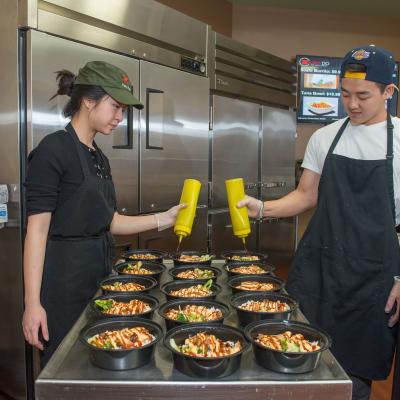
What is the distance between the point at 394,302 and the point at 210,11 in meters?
3.87

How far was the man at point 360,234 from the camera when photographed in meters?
1.69

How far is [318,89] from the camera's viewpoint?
17.7 feet

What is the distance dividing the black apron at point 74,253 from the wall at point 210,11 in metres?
2.96

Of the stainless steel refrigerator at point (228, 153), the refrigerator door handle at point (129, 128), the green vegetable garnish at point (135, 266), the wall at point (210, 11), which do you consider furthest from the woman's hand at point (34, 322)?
the wall at point (210, 11)

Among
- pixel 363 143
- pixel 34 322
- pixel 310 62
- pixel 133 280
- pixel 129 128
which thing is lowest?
pixel 34 322

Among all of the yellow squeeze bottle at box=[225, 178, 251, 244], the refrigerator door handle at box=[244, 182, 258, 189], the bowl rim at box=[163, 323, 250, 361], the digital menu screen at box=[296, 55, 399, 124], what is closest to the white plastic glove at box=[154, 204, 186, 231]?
the yellow squeeze bottle at box=[225, 178, 251, 244]

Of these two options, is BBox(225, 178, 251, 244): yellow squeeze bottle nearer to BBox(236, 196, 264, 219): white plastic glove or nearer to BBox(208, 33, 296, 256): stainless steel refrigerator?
BBox(236, 196, 264, 219): white plastic glove

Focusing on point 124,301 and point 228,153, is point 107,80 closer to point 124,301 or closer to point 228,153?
point 124,301

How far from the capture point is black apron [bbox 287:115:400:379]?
1.69 m

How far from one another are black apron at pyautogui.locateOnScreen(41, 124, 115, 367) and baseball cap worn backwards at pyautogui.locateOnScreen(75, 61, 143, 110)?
20 cm

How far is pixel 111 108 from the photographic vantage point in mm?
1679

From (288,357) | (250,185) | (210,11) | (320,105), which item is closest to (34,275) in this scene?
(288,357)

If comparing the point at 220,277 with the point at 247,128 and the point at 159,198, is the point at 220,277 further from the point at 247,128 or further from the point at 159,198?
the point at 247,128

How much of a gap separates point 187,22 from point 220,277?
215 centimetres
